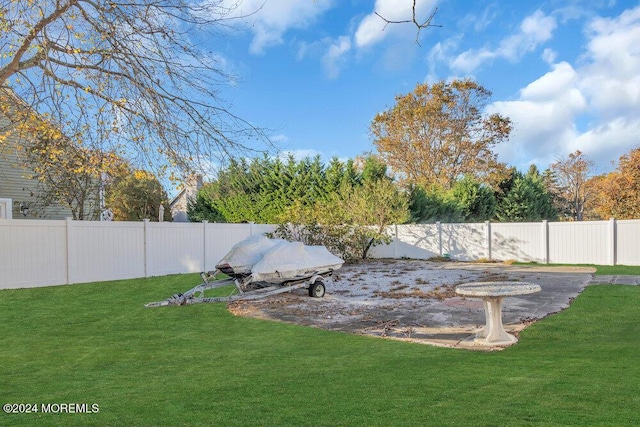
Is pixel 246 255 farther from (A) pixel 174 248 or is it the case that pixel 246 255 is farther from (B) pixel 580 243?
(B) pixel 580 243

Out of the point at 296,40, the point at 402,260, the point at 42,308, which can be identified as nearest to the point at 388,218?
the point at 402,260

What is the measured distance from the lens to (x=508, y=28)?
933cm

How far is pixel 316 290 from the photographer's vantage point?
1105 cm

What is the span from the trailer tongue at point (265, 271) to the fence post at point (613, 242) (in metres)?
11.5

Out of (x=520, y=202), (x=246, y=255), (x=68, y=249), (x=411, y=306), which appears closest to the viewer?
(x=411, y=306)

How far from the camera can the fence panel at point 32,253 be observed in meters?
11.8

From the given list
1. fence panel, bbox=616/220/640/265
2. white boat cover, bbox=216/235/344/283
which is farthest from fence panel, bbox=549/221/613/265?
white boat cover, bbox=216/235/344/283

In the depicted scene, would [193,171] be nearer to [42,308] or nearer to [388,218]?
[42,308]

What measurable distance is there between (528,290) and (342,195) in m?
16.6

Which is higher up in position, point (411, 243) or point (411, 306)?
point (411, 243)

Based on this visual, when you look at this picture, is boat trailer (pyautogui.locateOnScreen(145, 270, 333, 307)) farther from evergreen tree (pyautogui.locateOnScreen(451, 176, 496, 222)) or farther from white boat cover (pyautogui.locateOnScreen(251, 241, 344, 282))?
evergreen tree (pyautogui.locateOnScreen(451, 176, 496, 222))

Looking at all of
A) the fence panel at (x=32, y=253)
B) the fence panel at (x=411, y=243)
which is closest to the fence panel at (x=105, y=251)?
the fence panel at (x=32, y=253)

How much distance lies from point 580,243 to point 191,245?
1423cm

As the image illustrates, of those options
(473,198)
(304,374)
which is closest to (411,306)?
(304,374)
